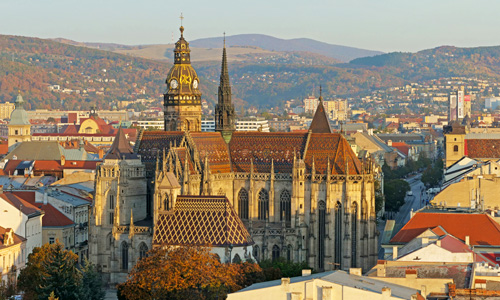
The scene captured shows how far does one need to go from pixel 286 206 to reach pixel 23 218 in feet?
94.7

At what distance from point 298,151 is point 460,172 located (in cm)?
4908

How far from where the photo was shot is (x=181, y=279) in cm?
10631

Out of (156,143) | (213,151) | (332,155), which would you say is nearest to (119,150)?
(156,143)

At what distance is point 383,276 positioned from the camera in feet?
327

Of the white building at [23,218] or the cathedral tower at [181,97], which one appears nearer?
the white building at [23,218]

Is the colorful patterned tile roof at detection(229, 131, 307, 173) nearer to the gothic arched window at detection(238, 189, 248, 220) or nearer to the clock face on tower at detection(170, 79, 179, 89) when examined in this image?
the gothic arched window at detection(238, 189, 248, 220)

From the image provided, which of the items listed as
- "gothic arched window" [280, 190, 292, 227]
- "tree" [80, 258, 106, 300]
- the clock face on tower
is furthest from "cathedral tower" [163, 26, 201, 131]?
"tree" [80, 258, 106, 300]

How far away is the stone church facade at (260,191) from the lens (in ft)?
456

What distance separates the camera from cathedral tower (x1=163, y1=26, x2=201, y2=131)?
6309 inches

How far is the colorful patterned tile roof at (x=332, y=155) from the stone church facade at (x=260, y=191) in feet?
0.36

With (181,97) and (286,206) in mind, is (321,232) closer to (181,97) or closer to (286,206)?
(286,206)

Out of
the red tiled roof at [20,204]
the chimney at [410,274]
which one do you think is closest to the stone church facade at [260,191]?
the red tiled roof at [20,204]

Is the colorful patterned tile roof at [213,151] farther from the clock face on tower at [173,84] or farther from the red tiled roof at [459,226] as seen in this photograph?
the red tiled roof at [459,226]

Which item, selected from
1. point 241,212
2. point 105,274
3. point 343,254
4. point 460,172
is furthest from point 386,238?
point 460,172
